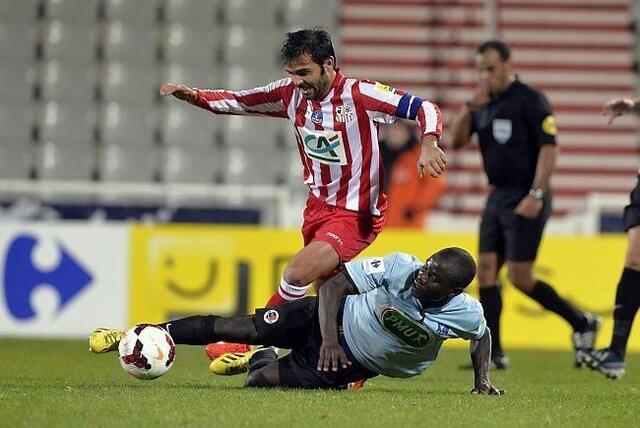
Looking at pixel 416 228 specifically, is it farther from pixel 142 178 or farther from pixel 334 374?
pixel 334 374

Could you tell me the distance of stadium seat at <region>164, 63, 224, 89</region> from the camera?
1563 cm

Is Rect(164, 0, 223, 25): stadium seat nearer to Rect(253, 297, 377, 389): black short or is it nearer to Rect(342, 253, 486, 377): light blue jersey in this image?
Rect(253, 297, 377, 389): black short

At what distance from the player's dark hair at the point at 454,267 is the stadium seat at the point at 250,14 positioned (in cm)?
1081

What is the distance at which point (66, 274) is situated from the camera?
11.7m

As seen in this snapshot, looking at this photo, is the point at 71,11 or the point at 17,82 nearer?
the point at 17,82

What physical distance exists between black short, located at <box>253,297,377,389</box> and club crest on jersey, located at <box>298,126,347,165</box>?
3.28 ft

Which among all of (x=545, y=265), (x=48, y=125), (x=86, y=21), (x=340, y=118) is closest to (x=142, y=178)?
(x=48, y=125)

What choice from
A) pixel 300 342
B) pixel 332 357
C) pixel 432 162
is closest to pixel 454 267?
pixel 432 162

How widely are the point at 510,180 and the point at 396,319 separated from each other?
10.4 ft

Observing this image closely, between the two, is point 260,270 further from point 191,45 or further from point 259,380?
point 259,380

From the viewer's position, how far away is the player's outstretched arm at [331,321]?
609cm

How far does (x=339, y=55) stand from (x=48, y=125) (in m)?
3.69

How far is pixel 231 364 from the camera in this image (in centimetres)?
662

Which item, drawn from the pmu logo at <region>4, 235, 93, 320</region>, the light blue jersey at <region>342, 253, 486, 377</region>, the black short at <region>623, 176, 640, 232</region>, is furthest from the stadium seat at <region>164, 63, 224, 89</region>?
the light blue jersey at <region>342, 253, 486, 377</region>
